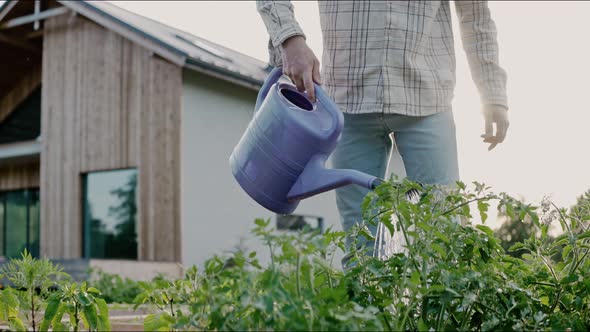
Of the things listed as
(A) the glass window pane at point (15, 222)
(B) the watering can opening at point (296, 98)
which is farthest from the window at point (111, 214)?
(B) the watering can opening at point (296, 98)

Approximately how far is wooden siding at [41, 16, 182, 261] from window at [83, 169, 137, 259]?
142 mm

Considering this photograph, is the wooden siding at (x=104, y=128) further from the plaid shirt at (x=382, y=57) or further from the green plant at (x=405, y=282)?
the green plant at (x=405, y=282)

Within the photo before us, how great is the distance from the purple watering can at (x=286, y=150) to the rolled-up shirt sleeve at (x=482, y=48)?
827 millimetres

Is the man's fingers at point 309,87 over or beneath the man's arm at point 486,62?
beneath

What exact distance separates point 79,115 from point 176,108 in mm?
2176

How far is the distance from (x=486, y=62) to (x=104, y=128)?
9.74 meters

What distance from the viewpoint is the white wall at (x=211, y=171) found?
10.3m

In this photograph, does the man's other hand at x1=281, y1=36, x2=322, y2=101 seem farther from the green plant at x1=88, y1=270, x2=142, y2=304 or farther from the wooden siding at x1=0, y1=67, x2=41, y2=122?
the wooden siding at x1=0, y1=67, x2=41, y2=122

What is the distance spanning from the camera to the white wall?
10.3m

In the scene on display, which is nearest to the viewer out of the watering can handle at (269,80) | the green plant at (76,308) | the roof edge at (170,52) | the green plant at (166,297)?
the green plant at (166,297)

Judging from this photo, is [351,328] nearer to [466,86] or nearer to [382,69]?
[382,69]

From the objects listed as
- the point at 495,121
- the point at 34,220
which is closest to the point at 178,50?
the point at 34,220

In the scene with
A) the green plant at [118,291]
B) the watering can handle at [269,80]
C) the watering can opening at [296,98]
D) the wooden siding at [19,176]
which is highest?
the wooden siding at [19,176]

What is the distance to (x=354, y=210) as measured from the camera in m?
2.19
